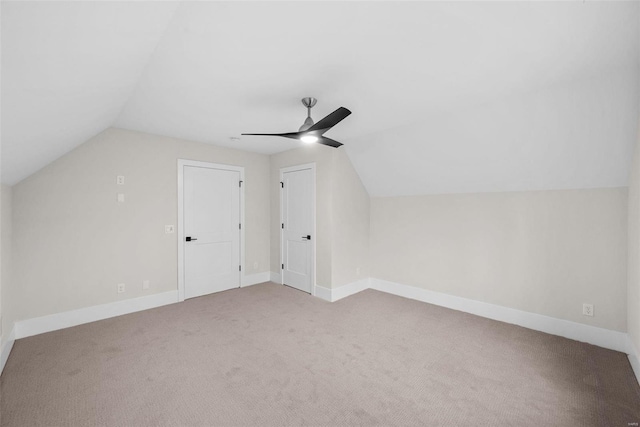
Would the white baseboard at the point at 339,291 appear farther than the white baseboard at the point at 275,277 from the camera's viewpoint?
No

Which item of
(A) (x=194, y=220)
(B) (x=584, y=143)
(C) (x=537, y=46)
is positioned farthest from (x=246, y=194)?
(B) (x=584, y=143)

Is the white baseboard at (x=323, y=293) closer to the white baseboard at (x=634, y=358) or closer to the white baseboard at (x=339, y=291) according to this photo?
the white baseboard at (x=339, y=291)

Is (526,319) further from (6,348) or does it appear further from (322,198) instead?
(6,348)

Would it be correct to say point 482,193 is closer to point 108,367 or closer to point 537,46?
point 537,46

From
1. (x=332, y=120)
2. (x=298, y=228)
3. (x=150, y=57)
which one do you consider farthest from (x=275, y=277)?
(x=150, y=57)

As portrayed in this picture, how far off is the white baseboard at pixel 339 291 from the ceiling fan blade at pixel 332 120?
2453 mm

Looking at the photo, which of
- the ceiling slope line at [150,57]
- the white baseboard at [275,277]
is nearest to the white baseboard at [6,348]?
the ceiling slope line at [150,57]

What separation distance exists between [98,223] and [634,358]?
5562 millimetres

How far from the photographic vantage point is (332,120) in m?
2.19

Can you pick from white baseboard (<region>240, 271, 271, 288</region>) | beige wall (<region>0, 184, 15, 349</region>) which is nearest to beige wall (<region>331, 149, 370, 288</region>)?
white baseboard (<region>240, 271, 271, 288</region>)

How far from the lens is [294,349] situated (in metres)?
2.55

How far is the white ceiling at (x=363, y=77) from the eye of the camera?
52.9 inches

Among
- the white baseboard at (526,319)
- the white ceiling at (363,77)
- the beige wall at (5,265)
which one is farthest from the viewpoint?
the white baseboard at (526,319)

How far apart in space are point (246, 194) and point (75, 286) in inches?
98.9
